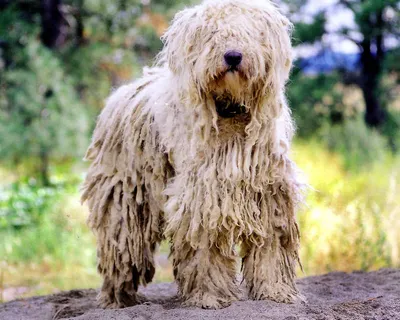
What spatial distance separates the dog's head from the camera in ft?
12.6

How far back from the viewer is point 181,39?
4.12m

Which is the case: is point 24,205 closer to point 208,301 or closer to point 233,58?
point 208,301

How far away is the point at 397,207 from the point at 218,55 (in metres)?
3.64

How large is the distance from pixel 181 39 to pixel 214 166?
2.54 feet

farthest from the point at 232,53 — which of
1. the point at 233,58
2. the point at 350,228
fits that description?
the point at 350,228

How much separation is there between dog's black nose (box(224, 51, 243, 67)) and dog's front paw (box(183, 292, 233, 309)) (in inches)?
57.0

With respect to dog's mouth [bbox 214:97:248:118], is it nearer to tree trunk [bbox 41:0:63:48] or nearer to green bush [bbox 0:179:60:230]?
green bush [bbox 0:179:60:230]

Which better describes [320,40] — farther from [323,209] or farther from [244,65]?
[244,65]

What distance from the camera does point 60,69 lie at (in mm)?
11461

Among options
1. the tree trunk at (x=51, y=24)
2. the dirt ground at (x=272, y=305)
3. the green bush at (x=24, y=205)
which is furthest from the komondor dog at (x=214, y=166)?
the tree trunk at (x=51, y=24)

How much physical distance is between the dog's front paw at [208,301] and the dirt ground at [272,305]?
0.09 metres

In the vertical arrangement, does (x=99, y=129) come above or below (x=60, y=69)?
below

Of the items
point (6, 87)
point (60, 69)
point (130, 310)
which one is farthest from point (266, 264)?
point (6, 87)

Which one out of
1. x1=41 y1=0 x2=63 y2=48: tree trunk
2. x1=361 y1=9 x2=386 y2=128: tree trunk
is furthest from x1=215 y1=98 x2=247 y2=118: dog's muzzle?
x1=41 y1=0 x2=63 y2=48: tree trunk
